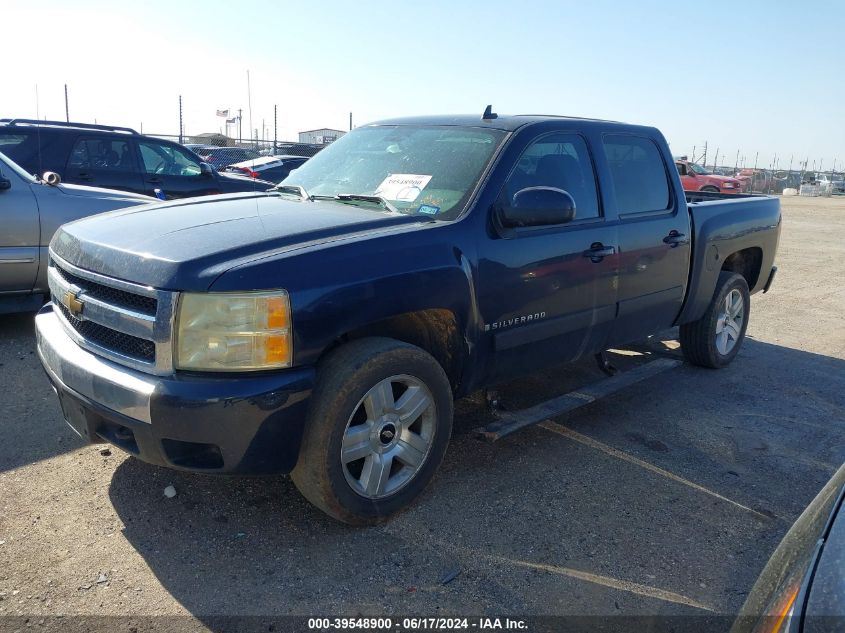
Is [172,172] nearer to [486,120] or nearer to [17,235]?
[17,235]

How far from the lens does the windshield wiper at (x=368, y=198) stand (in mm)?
3768

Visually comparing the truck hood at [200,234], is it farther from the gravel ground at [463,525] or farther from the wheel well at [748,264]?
the wheel well at [748,264]

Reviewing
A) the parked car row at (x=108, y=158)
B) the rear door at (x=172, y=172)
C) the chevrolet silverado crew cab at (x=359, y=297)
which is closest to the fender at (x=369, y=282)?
the chevrolet silverado crew cab at (x=359, y=297)

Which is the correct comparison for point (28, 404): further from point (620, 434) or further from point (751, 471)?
point (751, 471)

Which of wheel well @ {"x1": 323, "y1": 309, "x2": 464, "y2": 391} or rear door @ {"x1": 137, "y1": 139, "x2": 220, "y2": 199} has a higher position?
rear door @ {"x1": 137, "y1": 139, "x2": 220, "y2": 199}

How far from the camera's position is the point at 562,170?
4.23m

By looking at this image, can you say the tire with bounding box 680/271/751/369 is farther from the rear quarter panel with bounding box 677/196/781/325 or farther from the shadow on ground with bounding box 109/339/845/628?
the shadow on ground with bounding box 109/339/845/628

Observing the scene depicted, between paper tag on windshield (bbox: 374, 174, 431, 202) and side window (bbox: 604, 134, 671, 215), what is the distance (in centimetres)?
135

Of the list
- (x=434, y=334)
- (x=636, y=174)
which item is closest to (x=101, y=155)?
(x=636, y=174)

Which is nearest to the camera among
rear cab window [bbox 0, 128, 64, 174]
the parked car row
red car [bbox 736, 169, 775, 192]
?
rear cab window [bbox 0, 128, 64, 174]

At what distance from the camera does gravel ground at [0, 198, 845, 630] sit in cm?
279

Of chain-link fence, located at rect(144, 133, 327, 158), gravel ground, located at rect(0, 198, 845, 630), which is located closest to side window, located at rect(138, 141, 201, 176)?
gravel ground, located at rect(0, 198, 845, 630)

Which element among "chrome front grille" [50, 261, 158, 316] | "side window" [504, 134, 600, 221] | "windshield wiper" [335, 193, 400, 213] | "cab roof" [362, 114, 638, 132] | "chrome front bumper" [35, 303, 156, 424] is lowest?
"chrome front bumper" [35, 303, 156, 424]

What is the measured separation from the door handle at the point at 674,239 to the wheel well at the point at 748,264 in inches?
48.0
